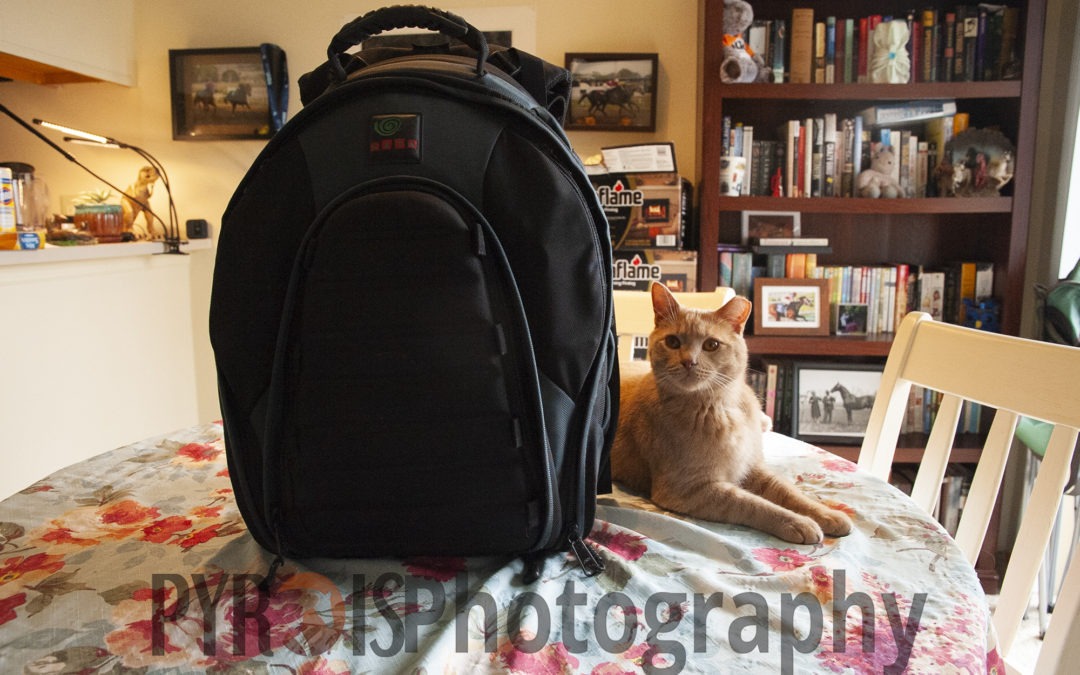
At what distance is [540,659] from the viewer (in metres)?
0.47

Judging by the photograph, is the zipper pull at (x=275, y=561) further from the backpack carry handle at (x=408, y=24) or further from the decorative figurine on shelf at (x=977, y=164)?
the decorative figurine on shelf at (x=977, y=164)

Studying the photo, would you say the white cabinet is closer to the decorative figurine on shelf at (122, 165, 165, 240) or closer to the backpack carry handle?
the decorative figurine on shelf at (122, 165, 165, 240)

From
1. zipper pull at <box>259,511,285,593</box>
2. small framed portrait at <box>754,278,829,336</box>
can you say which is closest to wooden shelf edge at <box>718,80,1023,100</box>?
small framed portrait at <box>754,278,829,336</box>

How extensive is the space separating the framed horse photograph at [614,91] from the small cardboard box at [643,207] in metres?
0.28

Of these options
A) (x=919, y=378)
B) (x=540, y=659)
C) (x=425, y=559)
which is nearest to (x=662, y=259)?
(x=919, y=378)

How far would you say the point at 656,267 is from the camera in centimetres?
186

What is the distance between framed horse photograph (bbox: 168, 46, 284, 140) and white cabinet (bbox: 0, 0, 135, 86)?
0.51 feet

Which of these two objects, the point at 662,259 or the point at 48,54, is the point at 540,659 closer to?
the point at 662,259

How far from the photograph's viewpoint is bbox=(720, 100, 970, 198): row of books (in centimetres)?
186

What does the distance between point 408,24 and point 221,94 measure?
1.86 m

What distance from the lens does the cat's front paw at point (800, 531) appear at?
64 centimetres

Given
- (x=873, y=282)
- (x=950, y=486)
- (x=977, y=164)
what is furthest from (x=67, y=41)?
(x=950, y=486)

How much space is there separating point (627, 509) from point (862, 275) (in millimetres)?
1500

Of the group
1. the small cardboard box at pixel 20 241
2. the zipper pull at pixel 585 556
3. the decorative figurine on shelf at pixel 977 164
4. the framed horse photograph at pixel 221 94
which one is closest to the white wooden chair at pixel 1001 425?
the zipper pull at pixel 585 556
